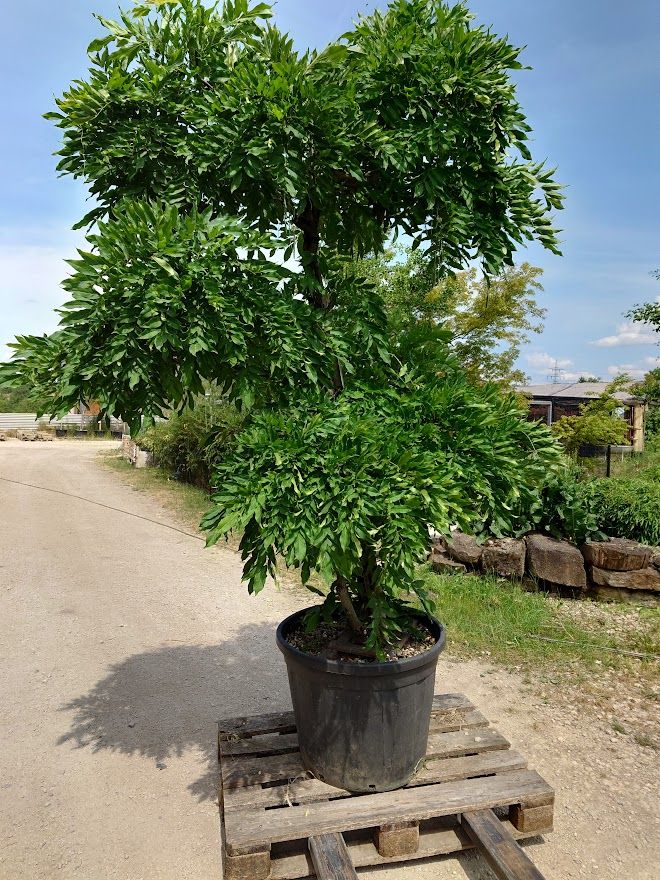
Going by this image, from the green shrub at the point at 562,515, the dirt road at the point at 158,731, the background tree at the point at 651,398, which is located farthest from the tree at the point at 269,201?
the background tree at the point at 651,398

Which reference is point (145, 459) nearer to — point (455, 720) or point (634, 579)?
point (634, 579)

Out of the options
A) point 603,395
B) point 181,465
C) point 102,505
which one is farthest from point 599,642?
point 181,465

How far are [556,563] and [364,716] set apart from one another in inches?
138

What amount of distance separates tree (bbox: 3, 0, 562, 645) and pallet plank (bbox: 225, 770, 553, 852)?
25.1 inches

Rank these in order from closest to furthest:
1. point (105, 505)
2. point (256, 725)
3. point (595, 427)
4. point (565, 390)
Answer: point (256, 725), point (595, 427), point (105, 505), point (565, 390)

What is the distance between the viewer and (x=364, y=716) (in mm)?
2633

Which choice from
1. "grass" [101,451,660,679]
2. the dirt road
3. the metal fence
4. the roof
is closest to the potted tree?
the dirt road

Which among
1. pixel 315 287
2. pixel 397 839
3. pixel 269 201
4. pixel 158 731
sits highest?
pixel 269 201

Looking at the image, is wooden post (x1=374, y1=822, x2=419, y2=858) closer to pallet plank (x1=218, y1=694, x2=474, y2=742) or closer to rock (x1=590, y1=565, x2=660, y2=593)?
pallet plank (x1=218, y1=694, x2=474, y2=742)

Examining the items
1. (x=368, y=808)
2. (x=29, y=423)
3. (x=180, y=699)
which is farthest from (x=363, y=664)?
(x=29, y=423)

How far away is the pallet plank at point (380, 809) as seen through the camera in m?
2.42

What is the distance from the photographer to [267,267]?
228cm

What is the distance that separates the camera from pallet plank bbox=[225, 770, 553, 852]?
7.93 ft

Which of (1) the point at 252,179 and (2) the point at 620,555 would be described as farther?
(2) the point at 620,555
